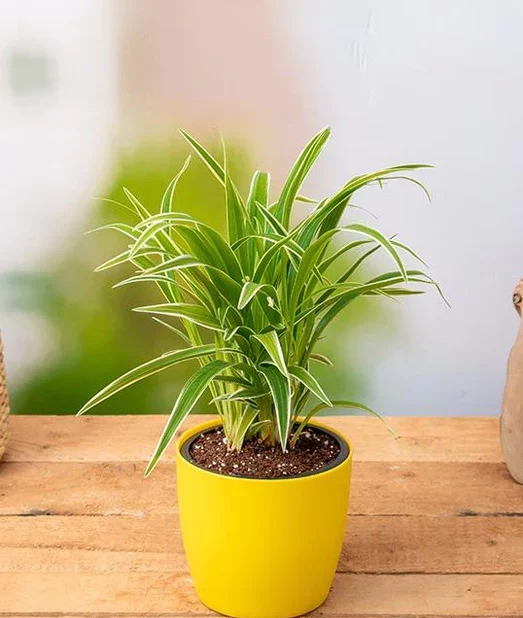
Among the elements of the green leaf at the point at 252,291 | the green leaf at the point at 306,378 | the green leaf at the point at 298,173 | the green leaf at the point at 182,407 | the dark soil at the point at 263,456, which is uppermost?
the green leaf at the point at 298,173

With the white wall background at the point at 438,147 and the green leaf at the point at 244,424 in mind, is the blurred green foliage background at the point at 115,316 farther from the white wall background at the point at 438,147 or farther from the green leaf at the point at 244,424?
the green leaf at the point at 244,424

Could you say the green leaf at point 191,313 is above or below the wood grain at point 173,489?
above

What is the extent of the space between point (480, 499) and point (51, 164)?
105 centimetres

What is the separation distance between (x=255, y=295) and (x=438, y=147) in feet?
2.82

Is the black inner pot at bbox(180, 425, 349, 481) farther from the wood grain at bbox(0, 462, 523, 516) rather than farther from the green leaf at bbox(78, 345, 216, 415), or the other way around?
the wood grain at bbox(0, 462, 523, 516)

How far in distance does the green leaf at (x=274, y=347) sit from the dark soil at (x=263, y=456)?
0.15 metres

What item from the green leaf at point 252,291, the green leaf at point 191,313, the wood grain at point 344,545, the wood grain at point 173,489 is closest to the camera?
the green leaf at point 252,291

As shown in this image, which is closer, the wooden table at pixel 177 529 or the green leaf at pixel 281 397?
the green leaf at pixel 281 397

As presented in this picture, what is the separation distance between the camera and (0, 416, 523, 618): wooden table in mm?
983

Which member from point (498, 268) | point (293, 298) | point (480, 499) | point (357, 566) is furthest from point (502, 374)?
point (293, 298)

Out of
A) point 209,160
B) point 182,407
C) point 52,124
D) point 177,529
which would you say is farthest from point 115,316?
point 182,407

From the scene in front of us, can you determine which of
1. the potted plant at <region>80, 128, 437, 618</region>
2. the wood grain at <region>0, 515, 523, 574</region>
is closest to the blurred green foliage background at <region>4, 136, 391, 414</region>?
the wood grain at <region>0, 515, 523, 574</region>

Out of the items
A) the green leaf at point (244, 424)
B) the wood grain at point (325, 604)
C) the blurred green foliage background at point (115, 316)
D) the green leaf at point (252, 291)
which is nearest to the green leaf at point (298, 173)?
the green leaf at point (252, 291)

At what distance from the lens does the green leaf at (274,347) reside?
0.83 metres
